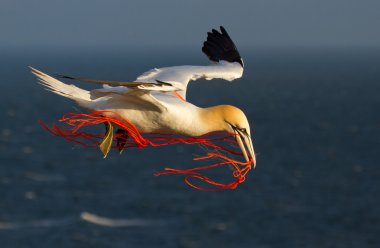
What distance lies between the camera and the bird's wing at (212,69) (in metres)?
15.5

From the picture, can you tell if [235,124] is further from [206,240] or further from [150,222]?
[150,222]

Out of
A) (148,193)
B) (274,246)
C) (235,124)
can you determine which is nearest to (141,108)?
(235,124)

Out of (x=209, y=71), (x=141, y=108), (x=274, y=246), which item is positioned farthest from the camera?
(x=274, y=246)

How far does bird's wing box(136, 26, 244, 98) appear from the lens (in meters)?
15.5

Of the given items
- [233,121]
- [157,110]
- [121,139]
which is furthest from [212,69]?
[157,110]

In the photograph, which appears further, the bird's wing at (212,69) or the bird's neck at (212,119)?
the bird's wing at (212,69)

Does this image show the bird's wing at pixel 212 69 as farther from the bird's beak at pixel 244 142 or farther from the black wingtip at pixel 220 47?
the bird's beak at pixel 244 142

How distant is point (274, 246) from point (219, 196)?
31524 millimetres

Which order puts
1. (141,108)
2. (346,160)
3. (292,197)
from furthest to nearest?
(346,160) < (292,197) < (141,108)

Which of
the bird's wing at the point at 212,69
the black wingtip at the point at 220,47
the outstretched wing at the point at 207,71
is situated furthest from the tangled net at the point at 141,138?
the black wingtip at the point at 220,47

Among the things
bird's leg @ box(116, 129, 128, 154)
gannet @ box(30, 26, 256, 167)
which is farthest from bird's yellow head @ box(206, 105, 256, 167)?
bird's leg @ box(116, 129, 128, 154)

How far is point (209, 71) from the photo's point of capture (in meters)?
16.5

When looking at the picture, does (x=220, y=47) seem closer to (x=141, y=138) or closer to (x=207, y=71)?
(x=207, y=71)

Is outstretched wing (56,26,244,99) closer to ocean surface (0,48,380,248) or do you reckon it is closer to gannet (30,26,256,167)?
gannet (30,26,256,167)
